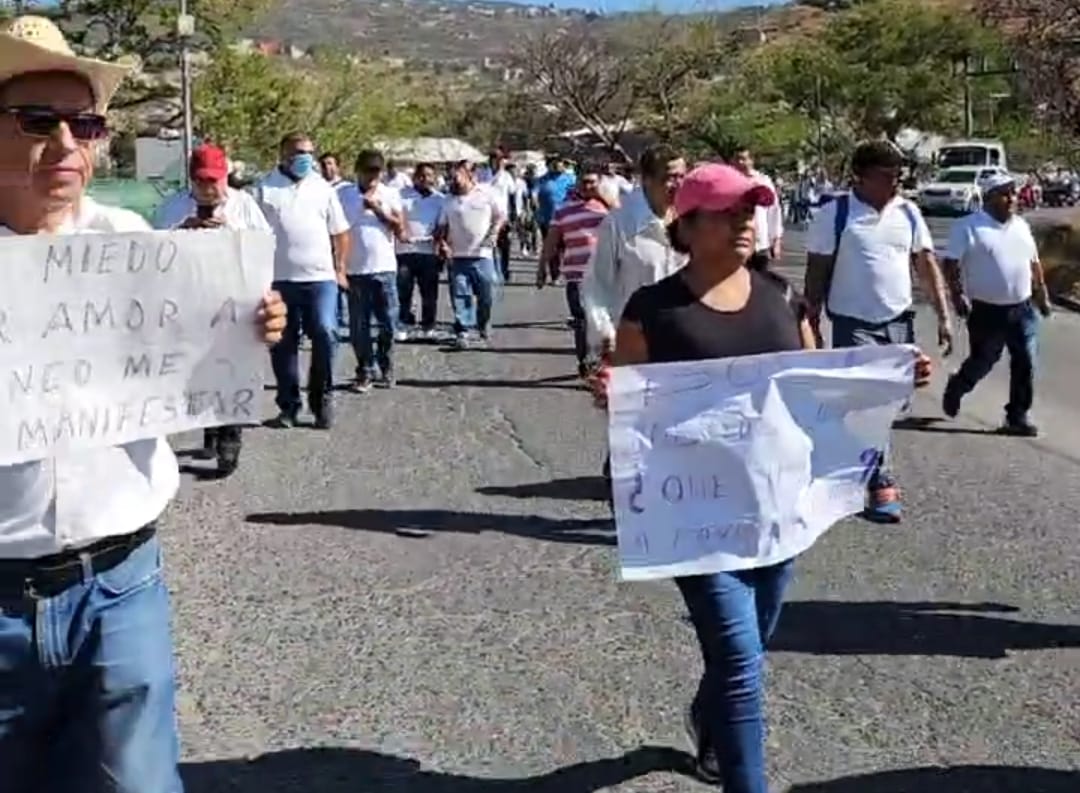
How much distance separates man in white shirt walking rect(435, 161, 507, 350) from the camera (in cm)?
1583

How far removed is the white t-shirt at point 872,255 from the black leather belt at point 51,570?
6.49 meters

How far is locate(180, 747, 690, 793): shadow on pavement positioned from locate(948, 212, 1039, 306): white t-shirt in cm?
691

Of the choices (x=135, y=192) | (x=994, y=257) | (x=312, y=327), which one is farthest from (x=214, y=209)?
(x=135, y=192)

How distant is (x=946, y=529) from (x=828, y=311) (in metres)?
1.62

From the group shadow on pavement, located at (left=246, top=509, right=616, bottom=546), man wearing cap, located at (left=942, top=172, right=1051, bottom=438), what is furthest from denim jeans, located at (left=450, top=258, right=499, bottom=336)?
shadow on pavement, located at (left=246, top=509, right=616, bottom=546)

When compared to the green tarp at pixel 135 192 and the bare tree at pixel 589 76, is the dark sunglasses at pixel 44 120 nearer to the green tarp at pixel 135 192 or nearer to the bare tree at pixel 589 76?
the green tarp at pixel 135 192

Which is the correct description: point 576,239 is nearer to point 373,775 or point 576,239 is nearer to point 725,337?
point 373,775

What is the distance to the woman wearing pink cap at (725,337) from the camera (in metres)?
4.19

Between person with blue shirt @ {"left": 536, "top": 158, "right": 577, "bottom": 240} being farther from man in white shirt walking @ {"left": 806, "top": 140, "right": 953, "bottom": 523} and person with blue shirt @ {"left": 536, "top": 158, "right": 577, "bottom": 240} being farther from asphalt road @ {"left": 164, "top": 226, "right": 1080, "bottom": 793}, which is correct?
man in white shirt walking @ {"left": 806, "top": 140, "right": 953, "bottom": 523}

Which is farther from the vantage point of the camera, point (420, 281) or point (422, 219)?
point (420, 281)

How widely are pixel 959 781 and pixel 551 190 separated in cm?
2026

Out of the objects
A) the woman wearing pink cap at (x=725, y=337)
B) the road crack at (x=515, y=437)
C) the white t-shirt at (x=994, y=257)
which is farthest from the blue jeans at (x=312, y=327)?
the woman wearing pink cap at (x=725, y=337)

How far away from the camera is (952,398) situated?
11781mm

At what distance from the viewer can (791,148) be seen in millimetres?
63375
